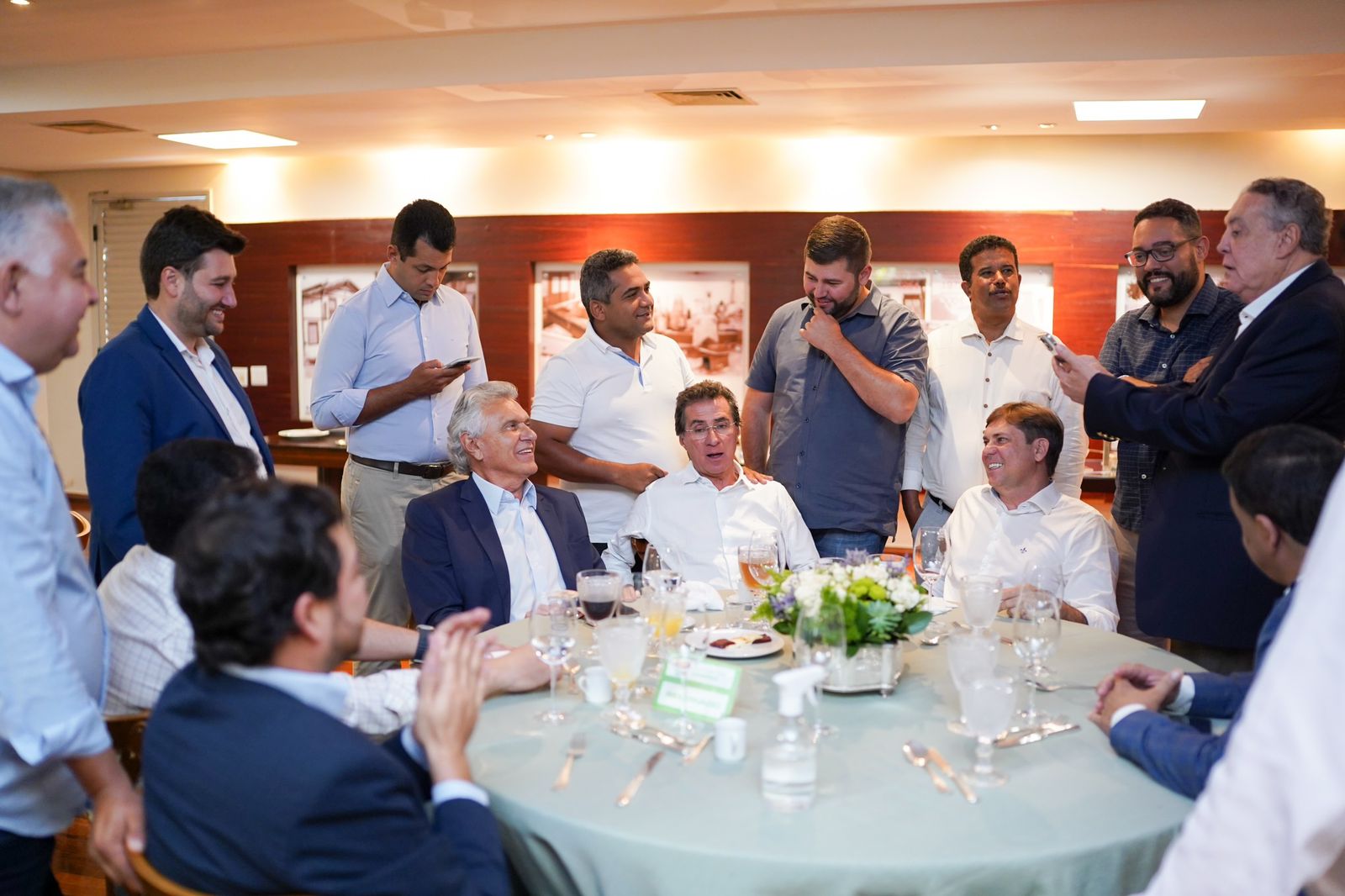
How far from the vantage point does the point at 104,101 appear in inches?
225

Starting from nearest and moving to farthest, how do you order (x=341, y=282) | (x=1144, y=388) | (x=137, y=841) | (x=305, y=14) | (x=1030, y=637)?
1. (x=137, y=841)
2. (x=1030, y=637)
3. (x=1144, y=388)
4. (x=305, y=14)
5. (x=341, y=282)

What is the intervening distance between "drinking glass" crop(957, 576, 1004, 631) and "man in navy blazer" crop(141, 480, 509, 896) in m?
1.27

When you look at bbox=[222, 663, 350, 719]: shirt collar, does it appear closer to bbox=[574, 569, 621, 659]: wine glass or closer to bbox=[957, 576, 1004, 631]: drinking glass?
bbox=[574, 569, 621, 659]: wine glass

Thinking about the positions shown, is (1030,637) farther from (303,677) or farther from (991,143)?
(991,143)

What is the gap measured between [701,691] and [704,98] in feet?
12.8

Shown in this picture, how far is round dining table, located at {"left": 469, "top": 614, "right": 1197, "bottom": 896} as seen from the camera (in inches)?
62.1

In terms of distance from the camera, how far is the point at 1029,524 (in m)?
3.37

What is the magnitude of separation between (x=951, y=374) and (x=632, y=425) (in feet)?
4.17

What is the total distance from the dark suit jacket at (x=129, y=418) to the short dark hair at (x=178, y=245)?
0.41 ft

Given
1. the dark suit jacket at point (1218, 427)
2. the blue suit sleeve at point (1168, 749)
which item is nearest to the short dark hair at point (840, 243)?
the dark suit jacket at point (1218, 427)

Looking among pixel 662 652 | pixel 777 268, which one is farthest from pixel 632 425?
pixel 777 268

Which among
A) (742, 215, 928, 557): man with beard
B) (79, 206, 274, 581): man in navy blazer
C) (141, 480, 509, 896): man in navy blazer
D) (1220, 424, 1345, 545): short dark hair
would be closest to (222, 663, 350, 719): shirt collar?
(141, 480, 509, 896): man in navy blazer

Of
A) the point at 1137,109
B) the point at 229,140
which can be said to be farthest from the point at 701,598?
the point at 229,140

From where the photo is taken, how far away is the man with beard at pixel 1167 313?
3.68 metres
